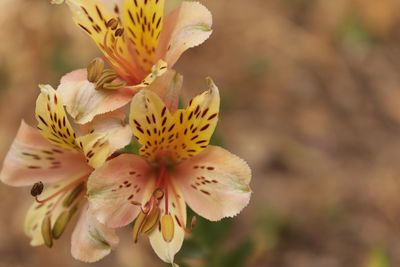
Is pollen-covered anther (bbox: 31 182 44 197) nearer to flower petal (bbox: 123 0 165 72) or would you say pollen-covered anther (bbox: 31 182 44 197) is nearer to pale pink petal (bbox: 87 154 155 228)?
pale pink petal (bbox: 87 154 155 228)

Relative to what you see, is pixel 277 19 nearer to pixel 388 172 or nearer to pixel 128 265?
pixel 388 172

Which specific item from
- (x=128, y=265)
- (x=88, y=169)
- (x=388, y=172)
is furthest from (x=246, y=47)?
(x=88, y=169)

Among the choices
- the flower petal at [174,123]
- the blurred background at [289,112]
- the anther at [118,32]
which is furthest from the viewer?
the blurred background at [289,112]

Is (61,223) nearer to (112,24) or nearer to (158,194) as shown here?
(158,194)

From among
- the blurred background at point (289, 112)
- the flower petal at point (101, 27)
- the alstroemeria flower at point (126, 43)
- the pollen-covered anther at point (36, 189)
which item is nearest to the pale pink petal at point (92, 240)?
the pollen-covered anther at point (36, 189)

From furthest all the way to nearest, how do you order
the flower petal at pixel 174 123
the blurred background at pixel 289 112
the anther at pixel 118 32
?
1. the blurred background at pixel 289 112
2. the anther at pixel 118 32
3. the flower petal at pixel 174 123

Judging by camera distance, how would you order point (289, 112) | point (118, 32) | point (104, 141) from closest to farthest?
point (104, 141) < point (118, 32) < point (289, 112)

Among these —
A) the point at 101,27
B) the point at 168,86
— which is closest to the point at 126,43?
A: the point at 101,27

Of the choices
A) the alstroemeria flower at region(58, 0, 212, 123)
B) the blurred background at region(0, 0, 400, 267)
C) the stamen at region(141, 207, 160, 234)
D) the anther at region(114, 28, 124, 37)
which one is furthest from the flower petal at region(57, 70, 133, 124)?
the blurred background at region(0, 0, 400, 267)

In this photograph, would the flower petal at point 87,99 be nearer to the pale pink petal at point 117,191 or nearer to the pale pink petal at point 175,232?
the pale pink petal at point 117,191
